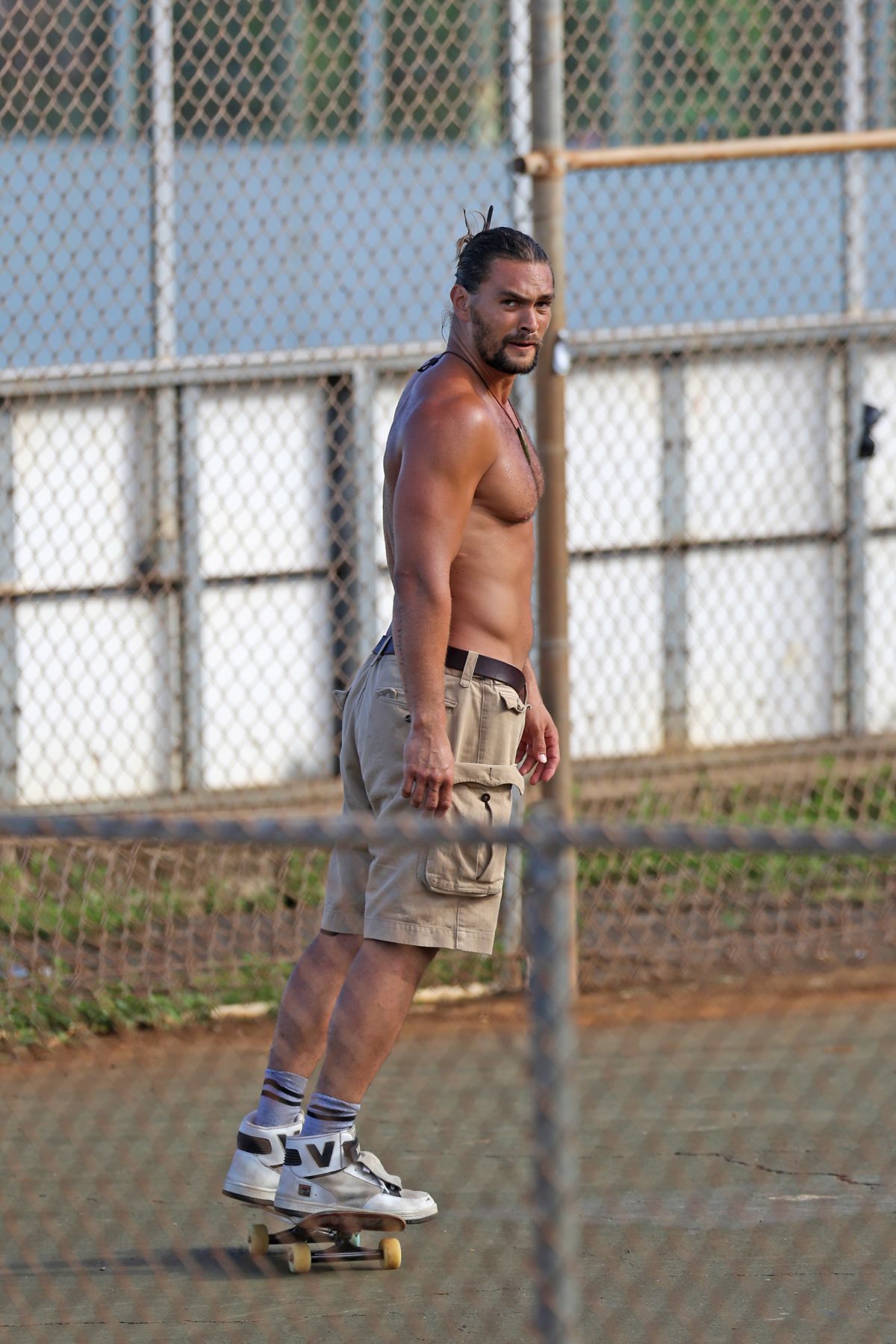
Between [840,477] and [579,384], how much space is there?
1.38 metres

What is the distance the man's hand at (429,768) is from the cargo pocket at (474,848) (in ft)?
0.21

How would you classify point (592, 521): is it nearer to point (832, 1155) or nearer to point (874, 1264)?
point (832, 1155)

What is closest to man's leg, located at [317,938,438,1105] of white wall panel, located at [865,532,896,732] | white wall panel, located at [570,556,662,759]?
white wall panel, located at [570,556,662,759]

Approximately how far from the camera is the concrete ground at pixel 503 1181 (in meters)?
3.73

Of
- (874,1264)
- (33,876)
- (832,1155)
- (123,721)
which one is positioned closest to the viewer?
(874,1264)

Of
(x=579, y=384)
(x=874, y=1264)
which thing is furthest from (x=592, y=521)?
(x=874, y=1264)

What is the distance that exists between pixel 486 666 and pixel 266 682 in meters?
3.82

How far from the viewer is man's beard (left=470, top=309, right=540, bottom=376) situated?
13.4 feet

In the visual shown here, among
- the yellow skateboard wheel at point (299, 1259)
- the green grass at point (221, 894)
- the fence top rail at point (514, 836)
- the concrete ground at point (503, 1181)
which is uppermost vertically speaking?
the fence top rail at point (514, 836)

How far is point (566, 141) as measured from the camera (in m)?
8.57

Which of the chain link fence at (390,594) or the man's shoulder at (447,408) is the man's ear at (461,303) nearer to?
the man's shoulder at (447,408)

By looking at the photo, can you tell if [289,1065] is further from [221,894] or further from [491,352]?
[221,894]

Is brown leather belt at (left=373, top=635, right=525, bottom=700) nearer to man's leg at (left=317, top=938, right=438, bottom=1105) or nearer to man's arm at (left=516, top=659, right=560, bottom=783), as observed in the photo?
man's arm at (left=516, top=659, right=560, bottom=783)

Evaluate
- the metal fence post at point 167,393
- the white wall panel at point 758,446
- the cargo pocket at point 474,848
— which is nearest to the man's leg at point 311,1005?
the cargo pocket at point 474,848
